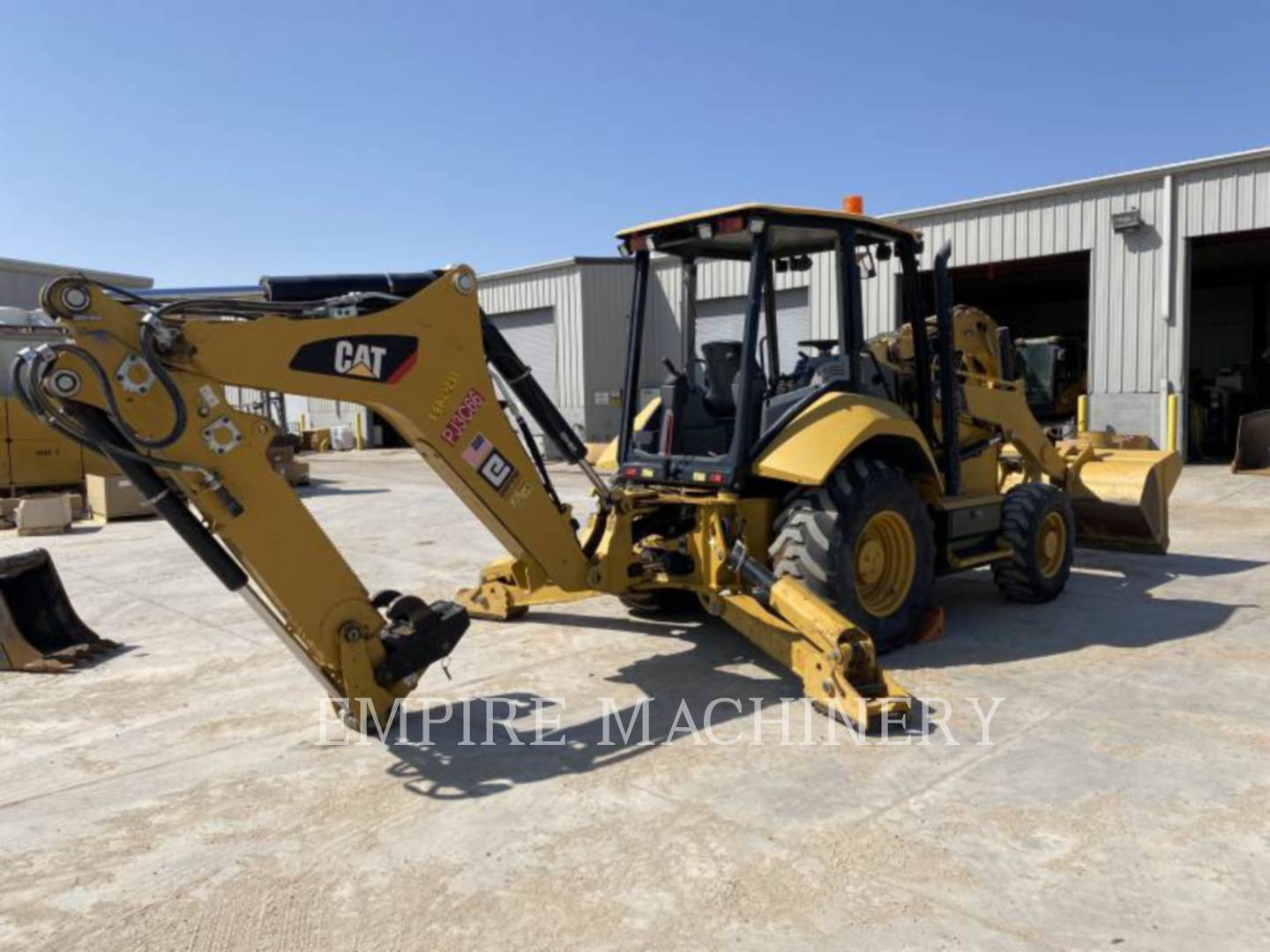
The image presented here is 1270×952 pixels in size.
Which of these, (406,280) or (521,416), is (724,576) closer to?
(521,416)

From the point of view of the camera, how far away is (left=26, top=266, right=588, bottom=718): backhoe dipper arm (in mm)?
3807

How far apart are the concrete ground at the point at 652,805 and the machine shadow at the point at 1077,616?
0.15 ft

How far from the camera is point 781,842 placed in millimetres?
3475

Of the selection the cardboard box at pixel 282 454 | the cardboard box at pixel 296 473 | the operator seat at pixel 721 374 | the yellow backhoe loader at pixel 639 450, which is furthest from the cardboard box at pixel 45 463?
the operator seat at pixel 721 374

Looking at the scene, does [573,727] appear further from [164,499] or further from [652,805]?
[164,499]

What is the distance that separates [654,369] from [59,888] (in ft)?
62.4

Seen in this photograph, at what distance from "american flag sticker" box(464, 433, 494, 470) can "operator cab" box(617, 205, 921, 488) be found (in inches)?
56.2

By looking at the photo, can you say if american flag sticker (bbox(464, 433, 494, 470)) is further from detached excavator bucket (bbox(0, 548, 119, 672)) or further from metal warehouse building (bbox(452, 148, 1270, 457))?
metal warehouse building (bbox(452, 148, 1270, 457))

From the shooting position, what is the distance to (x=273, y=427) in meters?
4.13

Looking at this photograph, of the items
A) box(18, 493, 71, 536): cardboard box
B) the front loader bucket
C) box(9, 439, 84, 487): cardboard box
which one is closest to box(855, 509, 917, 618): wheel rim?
the front loader bucket

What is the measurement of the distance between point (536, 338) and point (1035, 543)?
22146mm

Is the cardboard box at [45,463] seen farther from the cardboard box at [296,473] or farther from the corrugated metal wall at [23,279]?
the corrugated metal wall at [23,279]

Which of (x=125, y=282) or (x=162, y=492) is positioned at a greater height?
(x=125, y=282)

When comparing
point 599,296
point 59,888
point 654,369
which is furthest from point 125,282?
point 59,888
